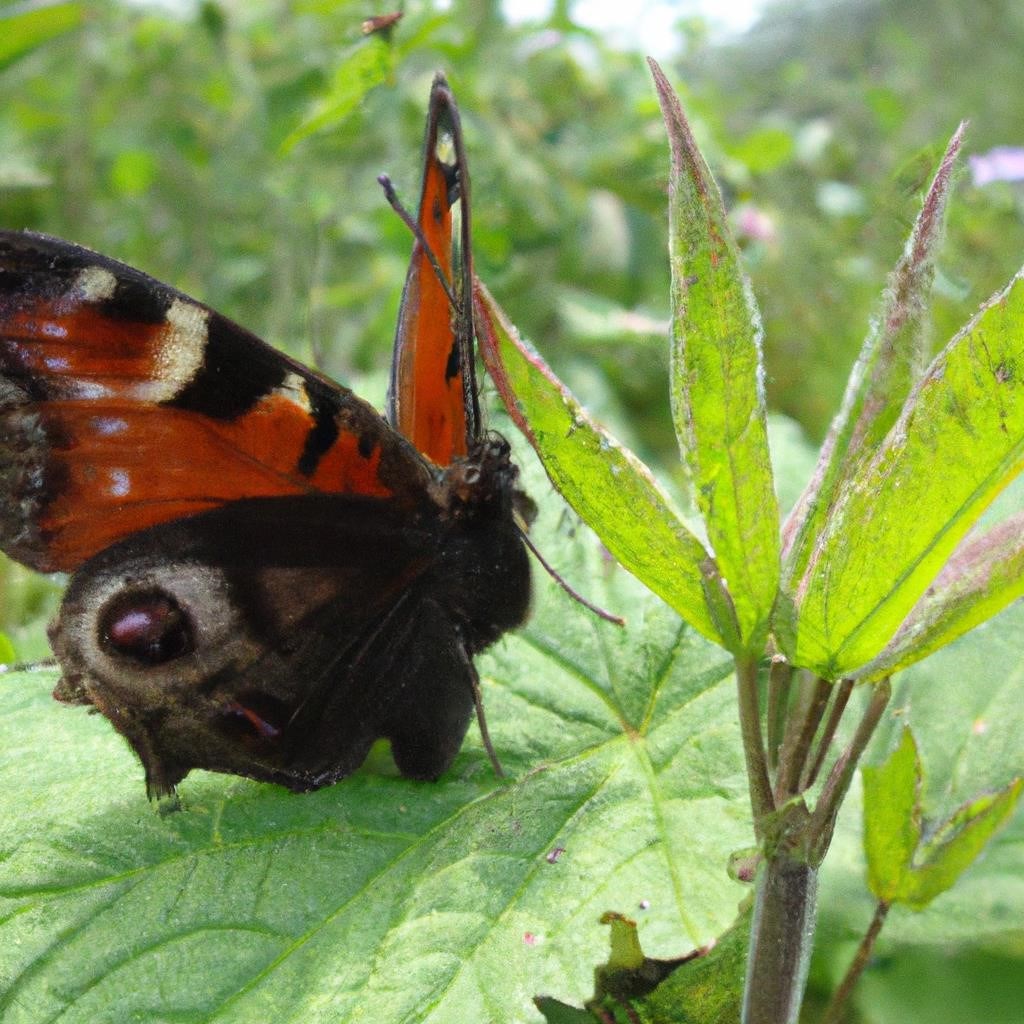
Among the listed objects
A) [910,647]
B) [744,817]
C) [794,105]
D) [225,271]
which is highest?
[794,105]

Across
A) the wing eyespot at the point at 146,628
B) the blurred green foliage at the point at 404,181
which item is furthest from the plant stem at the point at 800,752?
the blurred green foliage at the point at 404,181

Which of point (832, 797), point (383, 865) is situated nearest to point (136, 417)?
point (383, 865)

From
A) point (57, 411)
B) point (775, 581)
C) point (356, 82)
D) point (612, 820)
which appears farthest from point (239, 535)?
point (356, 82)

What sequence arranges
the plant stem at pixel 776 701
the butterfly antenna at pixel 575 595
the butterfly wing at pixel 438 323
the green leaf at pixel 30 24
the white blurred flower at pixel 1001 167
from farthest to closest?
the white blurred flower at pixel 1001 167, the green leaf at pixel 30 24, the butterfly antenna at pixel 575 595, the butterfly wing at pixel 438 323, the plant stem at pixel 776 701

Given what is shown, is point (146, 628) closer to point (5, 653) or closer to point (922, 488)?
point (5, 653)

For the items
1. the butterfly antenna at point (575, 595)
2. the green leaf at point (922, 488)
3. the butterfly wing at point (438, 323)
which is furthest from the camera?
the butterfly antenna at point (575, 595)

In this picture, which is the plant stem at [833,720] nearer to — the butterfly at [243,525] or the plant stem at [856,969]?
the plant stem at [856,969]

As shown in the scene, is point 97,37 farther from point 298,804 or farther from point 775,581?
point 775,581
